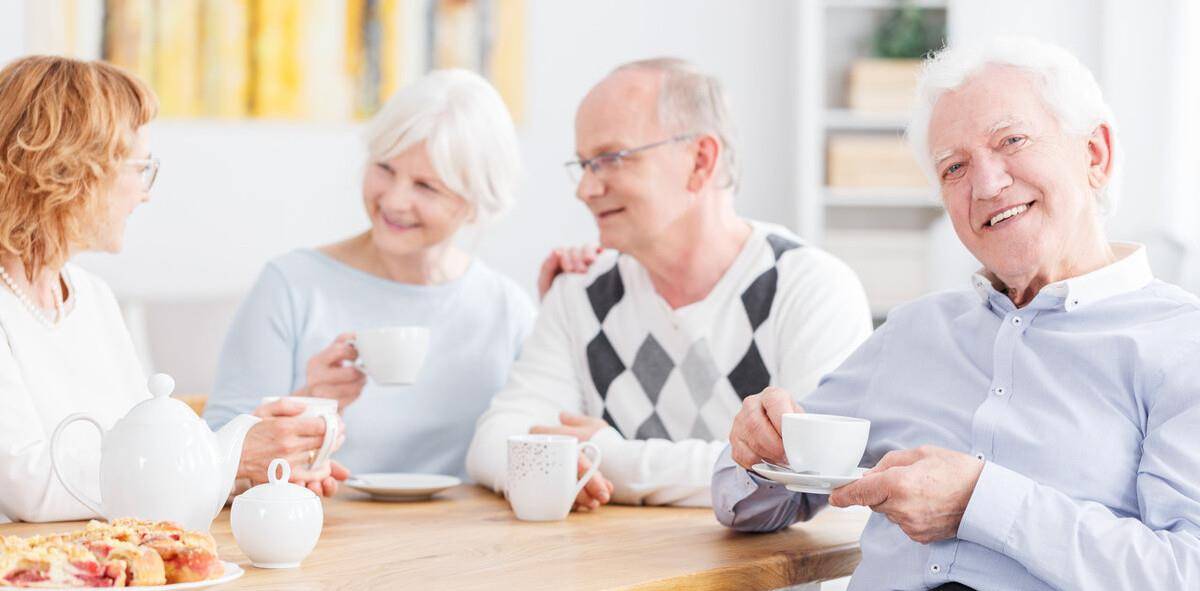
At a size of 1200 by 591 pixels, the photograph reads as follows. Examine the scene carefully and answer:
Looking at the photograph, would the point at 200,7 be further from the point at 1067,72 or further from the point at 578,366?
the point at 1067,72

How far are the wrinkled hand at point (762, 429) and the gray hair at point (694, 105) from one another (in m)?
0.77

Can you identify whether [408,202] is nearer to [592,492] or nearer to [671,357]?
[671,357]

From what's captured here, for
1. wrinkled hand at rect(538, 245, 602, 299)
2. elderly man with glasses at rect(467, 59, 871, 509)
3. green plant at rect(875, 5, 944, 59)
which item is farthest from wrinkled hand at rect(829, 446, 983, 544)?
green plant at rect(875, 5, 944, 59)

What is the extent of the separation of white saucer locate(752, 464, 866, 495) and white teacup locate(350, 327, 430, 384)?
63 centimetres

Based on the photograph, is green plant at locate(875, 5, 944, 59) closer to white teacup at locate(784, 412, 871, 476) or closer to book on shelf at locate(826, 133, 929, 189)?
book on shelf at locate(826, 133, 929, 189)

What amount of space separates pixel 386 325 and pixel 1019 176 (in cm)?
129

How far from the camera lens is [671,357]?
2189 mm

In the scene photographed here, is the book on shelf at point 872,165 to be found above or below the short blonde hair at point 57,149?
below

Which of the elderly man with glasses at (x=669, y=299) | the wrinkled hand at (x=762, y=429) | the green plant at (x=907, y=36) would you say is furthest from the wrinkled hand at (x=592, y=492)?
the green plant at (x=907, y=36)

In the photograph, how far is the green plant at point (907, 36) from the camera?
14.9 feet

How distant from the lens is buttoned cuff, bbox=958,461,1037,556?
1358mm

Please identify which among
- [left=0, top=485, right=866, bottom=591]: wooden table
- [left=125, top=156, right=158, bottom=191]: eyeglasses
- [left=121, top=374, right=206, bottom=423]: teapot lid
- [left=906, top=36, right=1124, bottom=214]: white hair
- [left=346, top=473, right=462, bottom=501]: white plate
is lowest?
[left=346, top=473, right=462, bottom=501]: white plate

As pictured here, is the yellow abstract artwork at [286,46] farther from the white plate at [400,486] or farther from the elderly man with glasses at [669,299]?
the white plate at [400,486]

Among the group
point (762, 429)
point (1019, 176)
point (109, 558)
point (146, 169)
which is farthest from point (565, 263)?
point (109, 558)
